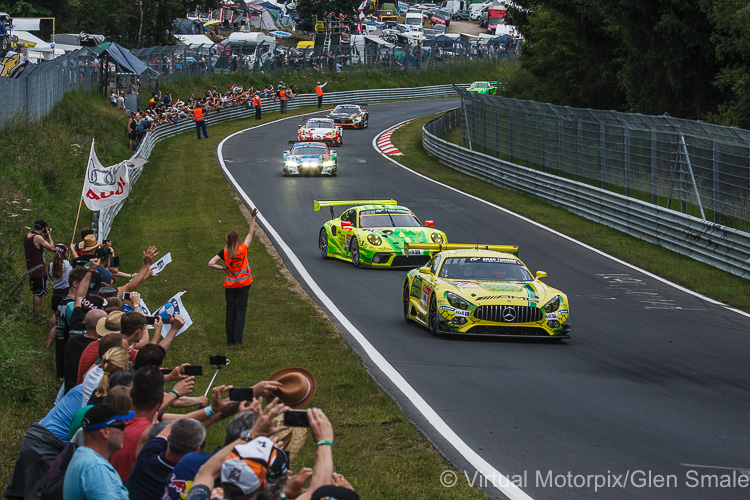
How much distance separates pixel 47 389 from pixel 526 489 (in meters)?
6.04

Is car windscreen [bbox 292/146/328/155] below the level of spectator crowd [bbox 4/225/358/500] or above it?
below

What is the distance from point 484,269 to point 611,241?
972 cm

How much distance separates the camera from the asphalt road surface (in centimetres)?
788

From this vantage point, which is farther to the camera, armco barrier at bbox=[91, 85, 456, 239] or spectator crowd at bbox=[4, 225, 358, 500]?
armco barrier at bbox=[91, 85, 456, 239]

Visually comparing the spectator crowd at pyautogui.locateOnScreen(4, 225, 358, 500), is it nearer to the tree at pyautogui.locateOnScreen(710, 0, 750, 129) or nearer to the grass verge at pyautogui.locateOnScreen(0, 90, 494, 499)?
the grass verge at pyautogui.locateOnScreen(0, 90, 494, 499)

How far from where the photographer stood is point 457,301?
13.5 meters

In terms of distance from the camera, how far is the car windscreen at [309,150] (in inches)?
1442

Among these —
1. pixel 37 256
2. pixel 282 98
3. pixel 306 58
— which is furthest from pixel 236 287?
pixel 306 58

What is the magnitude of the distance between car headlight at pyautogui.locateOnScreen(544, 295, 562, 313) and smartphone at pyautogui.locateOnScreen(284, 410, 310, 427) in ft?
28.9

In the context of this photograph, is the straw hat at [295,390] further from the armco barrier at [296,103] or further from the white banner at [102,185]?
the armco barrier at [296,103]

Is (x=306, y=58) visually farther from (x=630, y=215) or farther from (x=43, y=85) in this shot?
(x=630, y=215)

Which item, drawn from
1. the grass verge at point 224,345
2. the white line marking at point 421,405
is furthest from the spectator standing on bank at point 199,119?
the white line marking at point 421,405

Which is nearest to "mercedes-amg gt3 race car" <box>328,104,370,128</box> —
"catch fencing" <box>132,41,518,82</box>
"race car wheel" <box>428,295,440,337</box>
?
"catch fencing" <box>132,41,518,82</box>

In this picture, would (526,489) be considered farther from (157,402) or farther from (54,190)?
(54,190)
